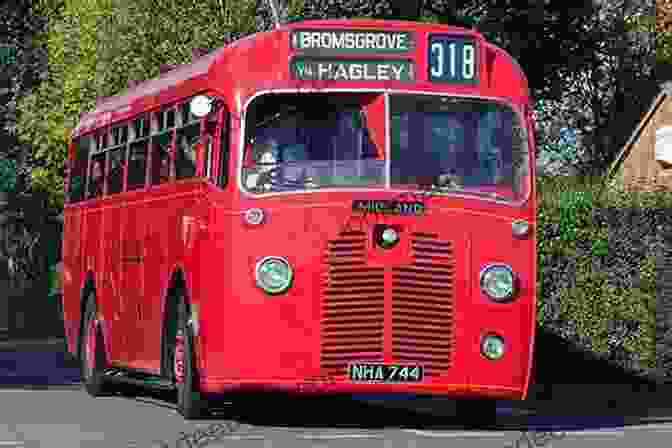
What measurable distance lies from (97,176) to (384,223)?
734 centimetres

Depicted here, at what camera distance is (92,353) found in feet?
73.4

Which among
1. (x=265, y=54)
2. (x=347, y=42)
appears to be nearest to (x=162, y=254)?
(x=265, y=54)

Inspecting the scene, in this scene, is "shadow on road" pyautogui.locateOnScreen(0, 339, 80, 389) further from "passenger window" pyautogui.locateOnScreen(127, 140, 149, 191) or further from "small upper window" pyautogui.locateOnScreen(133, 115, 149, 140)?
"small upper window" pyautogui.locateOnScreen(133, 115, 149, 140)

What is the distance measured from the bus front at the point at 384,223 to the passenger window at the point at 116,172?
501 cm

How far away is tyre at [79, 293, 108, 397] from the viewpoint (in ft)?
72.5

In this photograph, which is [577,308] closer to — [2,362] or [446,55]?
[446,55]

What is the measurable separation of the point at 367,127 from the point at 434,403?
571cm

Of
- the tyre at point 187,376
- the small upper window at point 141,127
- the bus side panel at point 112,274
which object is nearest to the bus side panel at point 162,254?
the tyre at point 187,376

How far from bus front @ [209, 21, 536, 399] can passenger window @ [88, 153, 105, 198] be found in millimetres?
6219

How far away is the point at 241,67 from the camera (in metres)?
16.6

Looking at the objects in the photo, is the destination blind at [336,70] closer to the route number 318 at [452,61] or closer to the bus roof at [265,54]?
the bus roof at [265,54]

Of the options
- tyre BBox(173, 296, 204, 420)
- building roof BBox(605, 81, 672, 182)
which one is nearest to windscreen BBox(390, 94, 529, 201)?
tyre BBox(173, 296, 204, 420)

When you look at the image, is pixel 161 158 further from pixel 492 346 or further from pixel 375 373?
pixel 492 346

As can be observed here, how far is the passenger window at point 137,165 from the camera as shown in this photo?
2008 cm
